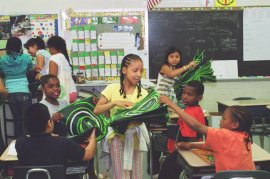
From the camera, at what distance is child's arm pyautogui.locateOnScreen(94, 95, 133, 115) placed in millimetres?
2861

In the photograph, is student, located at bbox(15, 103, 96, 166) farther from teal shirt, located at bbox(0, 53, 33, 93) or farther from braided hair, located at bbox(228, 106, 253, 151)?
teal shirt, located at bbox(0, 53, 33, 93)

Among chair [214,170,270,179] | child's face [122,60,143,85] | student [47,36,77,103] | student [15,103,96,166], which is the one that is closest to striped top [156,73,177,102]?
student [47,36,77,103]

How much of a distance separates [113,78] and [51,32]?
1215mm

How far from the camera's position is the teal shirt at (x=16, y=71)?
16.1 ft

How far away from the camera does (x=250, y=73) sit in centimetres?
640

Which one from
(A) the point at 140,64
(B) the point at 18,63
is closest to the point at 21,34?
(B) the point at 18,63

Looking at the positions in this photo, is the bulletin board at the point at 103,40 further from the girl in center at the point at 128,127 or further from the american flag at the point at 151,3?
the girl in center at the point at 128,127

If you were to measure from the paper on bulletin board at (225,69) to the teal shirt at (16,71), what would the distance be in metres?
2.98

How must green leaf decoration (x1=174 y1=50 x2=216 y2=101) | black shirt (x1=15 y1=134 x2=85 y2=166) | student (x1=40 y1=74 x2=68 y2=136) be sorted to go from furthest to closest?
green leaf decoration (x1=174 y1=50 x2=216 y2=101) → student (x1=40 y1=74 x2=68 y2=136) → black shirt (x1=15 y1=134 x2=85 y2=166)

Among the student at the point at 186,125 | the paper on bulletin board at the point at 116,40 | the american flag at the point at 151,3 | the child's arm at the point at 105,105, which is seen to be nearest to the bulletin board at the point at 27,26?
the paper on bulletin board at the point at 116,40

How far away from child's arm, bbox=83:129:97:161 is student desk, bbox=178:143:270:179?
65cm

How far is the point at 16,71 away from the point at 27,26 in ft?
4.43

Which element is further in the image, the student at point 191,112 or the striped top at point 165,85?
the striped top at point 165,85

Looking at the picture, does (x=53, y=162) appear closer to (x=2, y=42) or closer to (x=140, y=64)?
(x=140, y=64)
